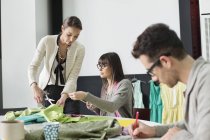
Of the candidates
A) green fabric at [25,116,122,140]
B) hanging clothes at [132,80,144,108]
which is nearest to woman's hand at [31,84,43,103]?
green fabric at [25,116,122,140]

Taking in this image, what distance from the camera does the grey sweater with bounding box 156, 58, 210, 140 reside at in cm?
90

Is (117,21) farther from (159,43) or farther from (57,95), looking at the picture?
(159,43)

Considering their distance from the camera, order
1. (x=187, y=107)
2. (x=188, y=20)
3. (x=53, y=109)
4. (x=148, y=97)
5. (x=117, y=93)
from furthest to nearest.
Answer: (x=148, y=97) → (x=188, y=20) → (x=117, y=93) → (x=53, y=109) → (x=187, y=107)

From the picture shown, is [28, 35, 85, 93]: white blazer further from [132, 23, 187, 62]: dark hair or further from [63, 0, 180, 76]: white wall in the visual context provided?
[132, 23, 187, 62]: dark hair

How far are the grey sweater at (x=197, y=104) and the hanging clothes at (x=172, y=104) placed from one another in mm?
1707

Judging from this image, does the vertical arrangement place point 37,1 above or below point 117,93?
above

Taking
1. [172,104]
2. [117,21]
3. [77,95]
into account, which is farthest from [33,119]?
[117,21]

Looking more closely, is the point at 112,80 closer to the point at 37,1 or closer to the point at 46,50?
the point at 46,50

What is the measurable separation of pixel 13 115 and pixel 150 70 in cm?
100

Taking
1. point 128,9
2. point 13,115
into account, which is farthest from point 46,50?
point 128,9

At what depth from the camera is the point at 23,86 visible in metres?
3.58

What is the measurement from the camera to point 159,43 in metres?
1.06

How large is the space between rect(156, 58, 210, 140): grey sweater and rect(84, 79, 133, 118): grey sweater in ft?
3.22

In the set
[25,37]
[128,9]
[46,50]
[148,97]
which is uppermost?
[128,9]
